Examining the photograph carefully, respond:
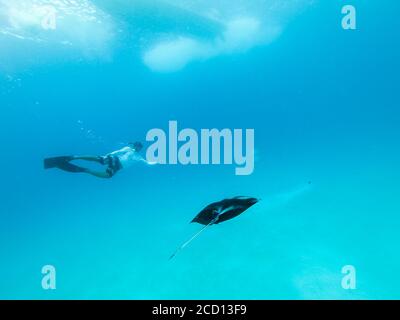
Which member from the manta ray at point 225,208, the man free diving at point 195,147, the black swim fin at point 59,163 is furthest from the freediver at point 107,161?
Answer: the manta ray at point 225,208

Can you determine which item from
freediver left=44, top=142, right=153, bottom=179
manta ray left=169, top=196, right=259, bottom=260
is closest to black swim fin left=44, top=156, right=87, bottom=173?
freediver left=44, top=142, right=153, bottom=179

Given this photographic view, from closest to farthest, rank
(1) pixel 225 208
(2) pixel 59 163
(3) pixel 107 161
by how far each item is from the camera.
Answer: (1) pixel 225 208 → (2) pixel 59 163 → (3) pixel 107 161

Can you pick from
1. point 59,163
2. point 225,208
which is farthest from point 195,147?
point 59,163

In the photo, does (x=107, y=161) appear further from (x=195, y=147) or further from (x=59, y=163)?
(x=195, y=147)

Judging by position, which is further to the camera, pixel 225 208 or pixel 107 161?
pixel 107 161

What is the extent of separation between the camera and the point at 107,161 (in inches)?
341

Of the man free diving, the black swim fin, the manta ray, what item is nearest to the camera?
the manta ray

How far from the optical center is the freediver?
26.5ft

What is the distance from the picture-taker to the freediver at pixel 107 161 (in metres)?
8.06

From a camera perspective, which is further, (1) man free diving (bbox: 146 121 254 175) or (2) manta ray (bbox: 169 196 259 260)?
(1) man free diving (bbox: 146 121 254 175)

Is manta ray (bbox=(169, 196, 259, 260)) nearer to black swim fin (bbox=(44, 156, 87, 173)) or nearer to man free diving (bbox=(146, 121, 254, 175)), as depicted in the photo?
man free diving (bbox=(146, 121, 254, 175))

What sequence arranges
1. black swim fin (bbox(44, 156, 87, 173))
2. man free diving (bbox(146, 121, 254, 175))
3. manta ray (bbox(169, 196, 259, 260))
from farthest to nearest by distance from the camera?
man free diving (bbox(146, 121, 254, 175)) → black swim fin (bbox(44, 156, 87, 173)) → manta ray (bbox(169, 196, 259, 260))

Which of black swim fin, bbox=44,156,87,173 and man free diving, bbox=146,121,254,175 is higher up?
man free diving, bbox=146,121,254,175

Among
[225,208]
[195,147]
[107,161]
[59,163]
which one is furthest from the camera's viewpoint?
[195,147]
